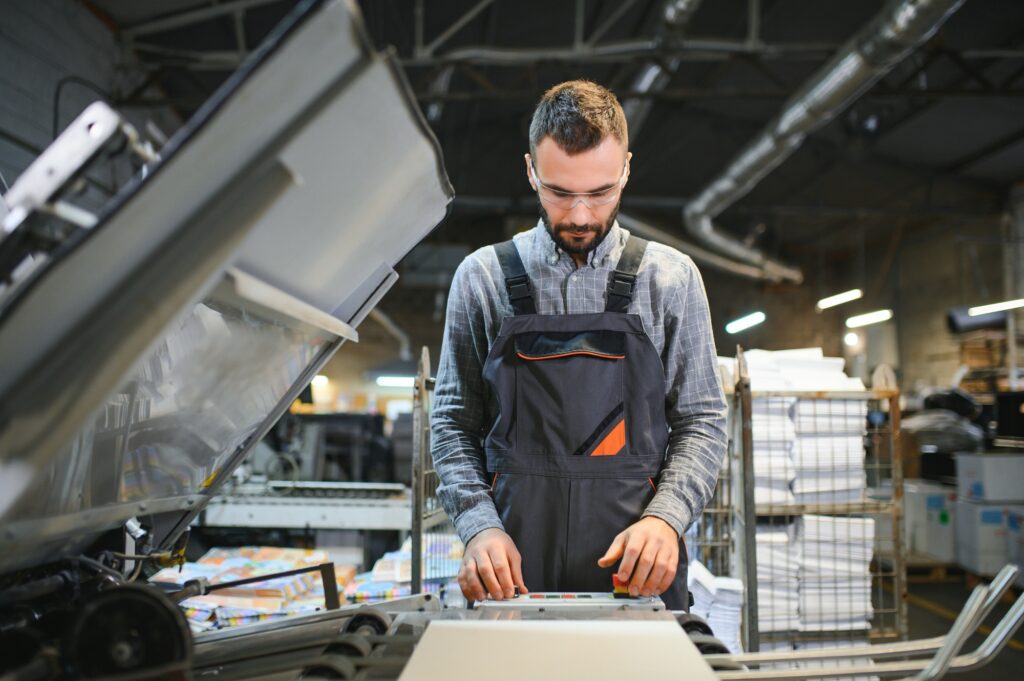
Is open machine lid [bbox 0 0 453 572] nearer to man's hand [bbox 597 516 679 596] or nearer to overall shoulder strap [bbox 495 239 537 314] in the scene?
overall shoulder strap [bbox 495 239 537 314]

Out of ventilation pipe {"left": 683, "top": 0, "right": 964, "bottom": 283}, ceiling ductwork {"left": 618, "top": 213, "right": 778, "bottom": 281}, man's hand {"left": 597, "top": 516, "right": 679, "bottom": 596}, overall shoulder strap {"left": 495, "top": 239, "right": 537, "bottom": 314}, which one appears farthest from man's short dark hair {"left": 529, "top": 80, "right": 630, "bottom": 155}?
ceiling ductwork {"left": 618, "top": 213, "right": 778, "bottom": 281}

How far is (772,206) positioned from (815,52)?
198 inches

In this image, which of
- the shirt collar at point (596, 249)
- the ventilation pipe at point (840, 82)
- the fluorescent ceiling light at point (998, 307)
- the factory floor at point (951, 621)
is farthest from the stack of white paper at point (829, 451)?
the fluorescent ceiling light at point (998, 307)

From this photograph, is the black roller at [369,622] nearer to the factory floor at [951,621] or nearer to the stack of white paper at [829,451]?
the stack of white paper at [829,451]

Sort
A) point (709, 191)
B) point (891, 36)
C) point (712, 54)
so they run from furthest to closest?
point (709, 191), point (712, 54), point (891, 36)

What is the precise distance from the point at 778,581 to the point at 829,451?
579 mm

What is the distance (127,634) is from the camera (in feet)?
2.15

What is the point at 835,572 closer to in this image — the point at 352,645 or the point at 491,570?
the point at 491,570

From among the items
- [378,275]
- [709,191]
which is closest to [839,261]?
[709,191]

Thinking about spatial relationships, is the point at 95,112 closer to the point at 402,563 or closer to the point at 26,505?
the point at 26,505

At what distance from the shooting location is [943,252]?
11.0 m

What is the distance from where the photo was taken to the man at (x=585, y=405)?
1220 mm

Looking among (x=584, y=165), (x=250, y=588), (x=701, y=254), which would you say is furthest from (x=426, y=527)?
(x=701, y=254)

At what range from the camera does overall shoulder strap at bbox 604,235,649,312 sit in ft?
4.38
